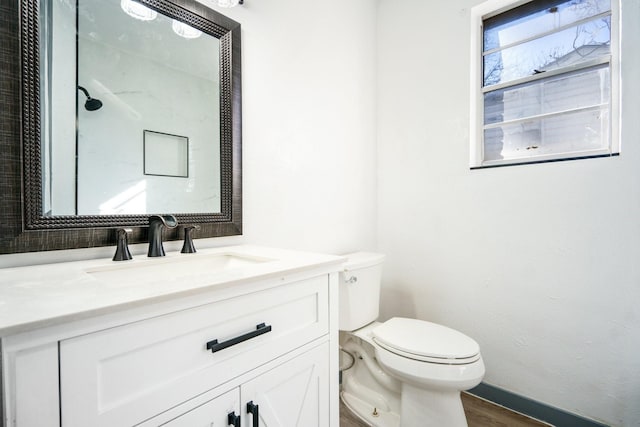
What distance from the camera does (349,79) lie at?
1.79m

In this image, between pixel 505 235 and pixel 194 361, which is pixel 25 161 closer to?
pixel 194 361

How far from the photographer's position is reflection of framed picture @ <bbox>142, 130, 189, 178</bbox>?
1.02 m

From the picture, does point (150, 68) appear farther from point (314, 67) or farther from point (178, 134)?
point (314, 67)

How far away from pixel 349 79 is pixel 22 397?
185 cm

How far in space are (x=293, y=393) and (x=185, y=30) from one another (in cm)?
129

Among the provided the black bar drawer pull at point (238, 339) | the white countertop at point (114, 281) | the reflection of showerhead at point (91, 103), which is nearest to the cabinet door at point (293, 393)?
the black bar drawer pull at point (238, 339)

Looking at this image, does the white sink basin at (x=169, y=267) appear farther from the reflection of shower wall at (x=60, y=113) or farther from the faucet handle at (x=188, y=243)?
the reflection of shower wall at (x=60, y=113)

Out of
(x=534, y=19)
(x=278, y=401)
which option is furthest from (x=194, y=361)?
(x=534, y=19)

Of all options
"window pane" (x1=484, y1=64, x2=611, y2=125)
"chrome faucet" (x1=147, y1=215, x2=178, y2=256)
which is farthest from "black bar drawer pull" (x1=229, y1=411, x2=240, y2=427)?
"window pane" (x1=484, y1=64, x2=611, y2=125)

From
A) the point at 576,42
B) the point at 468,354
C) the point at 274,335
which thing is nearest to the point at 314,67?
the point at 576,42

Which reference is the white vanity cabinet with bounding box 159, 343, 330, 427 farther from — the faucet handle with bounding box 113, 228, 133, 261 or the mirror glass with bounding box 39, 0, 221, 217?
the mirror glass with bounding box 39, 0, 221, 217

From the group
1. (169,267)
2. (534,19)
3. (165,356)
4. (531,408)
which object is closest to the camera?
(165,356)

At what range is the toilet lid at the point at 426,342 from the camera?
112 cm

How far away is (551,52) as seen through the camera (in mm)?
1457
